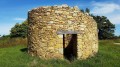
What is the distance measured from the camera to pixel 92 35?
16.4 m

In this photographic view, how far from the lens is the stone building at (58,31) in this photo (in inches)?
610

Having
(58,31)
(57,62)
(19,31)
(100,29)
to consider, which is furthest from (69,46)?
(100,29)

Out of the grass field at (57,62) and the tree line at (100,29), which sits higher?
the tree line at (100,29)

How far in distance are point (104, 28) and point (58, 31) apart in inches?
1473

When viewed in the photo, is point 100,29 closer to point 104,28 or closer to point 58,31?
point 104,28

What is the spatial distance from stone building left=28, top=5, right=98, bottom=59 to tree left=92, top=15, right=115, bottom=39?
3474cm

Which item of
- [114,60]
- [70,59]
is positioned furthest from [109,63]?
[70,59]

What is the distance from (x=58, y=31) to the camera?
1548 cm

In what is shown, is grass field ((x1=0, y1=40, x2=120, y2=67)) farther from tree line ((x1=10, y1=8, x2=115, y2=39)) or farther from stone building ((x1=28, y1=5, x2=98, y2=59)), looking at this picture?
tree line ((x1=10, y1=8, x2=115, y2=39))

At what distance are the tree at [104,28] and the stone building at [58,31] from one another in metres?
34.7

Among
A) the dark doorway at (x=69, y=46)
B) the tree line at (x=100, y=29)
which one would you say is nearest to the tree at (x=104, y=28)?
the tree line at (x=100, y=29)

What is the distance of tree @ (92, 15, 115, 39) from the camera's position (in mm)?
50625

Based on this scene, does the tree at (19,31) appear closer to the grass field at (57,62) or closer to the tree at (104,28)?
the tree at (104,28)

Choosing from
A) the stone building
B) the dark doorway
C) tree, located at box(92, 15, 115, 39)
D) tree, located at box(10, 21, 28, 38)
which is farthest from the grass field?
tree, located at box(92, 15, 115, 39)
